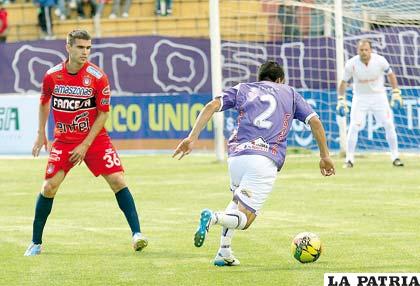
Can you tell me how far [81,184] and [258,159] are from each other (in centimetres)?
941

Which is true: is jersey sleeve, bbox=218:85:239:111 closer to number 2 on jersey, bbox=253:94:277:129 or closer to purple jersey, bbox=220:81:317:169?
purple jersey, bbox=220:81:317:169

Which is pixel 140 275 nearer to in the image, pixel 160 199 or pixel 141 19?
pixel 160 199

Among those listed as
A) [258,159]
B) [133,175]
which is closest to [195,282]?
[258,159]

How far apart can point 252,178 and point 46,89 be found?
7.47 ft

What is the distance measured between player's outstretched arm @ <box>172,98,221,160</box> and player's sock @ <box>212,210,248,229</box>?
0.54 meters

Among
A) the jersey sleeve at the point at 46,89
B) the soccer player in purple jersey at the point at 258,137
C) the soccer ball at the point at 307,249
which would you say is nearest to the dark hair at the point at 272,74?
the soccer player in purple jersey at the point at 258,137

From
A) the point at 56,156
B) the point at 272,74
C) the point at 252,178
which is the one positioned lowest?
the point at 252,178

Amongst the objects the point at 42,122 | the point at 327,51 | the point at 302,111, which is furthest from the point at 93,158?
the point at 327,51

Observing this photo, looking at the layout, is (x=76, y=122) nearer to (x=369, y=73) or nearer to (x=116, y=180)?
(x=116, y=180)

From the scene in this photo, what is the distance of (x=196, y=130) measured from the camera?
9.59 meters

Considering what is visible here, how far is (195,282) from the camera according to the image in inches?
354

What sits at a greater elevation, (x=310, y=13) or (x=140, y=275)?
(x=310, y=13)

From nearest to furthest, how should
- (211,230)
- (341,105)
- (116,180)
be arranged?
(116,180), (211,230), (341,105)

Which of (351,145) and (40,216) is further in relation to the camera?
(351,145)
